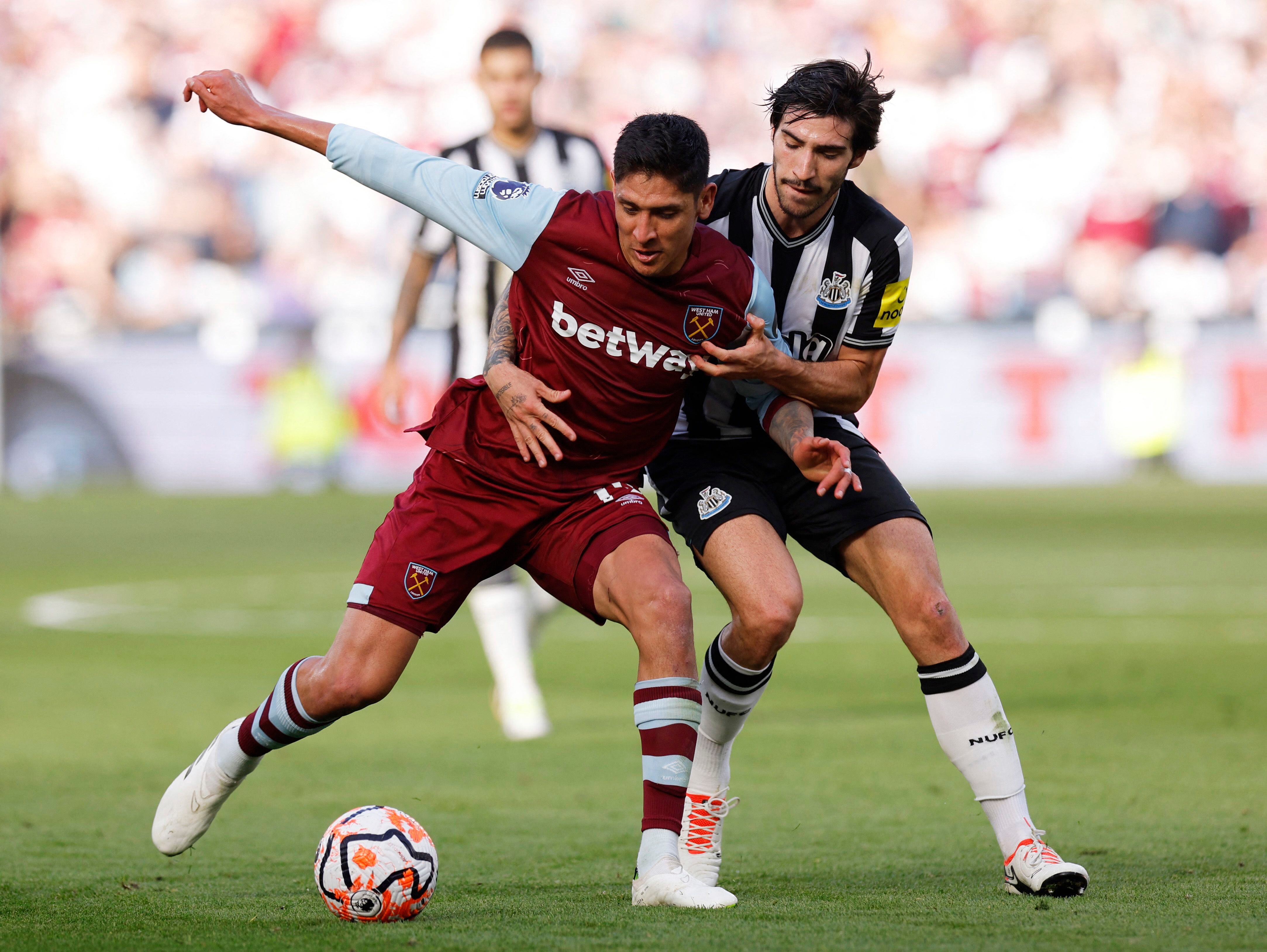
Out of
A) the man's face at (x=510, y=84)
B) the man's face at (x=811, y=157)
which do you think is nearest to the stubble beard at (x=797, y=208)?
the man's face at (x=811, y=157)

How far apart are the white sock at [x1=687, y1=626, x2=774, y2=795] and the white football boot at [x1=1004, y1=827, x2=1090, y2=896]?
848mm

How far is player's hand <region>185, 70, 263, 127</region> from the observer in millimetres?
4410

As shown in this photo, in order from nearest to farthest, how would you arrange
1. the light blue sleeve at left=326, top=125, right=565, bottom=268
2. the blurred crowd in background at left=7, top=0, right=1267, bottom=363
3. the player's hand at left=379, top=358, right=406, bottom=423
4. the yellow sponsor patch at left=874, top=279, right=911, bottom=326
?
the light blue sleeve at left=326, top=125, right=565, bottom=268, the yellow sponsor patch at left=874, top=279, right=911, bottom=326, the player's hand at left=379, top=358, right=406, bottom=423, the blurred crowd in background at left=7, top=0, right=1267, bottom=363

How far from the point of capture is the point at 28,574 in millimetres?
14570

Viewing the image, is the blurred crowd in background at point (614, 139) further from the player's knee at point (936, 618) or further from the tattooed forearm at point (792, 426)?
the player's knee at point (936, 618)

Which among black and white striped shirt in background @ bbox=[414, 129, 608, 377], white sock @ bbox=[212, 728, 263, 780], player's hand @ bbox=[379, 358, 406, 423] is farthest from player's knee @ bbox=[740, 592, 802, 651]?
player's hand @ bbox=[379, 358, 406, 423]

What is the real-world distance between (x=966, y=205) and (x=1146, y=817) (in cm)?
2163

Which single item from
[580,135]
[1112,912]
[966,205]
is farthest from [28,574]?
[966,205]

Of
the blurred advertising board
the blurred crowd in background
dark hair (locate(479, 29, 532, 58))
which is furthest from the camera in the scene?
the blurred crowd in background

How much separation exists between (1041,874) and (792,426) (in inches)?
52.0

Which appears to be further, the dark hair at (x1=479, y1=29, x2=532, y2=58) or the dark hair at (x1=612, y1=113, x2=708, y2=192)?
the dark hair at (x1=479, y1=29, x2=532, y2=58)

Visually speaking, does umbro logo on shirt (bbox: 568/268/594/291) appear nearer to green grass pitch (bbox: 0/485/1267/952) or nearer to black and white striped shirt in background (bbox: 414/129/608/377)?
green grass pitch (bbox: 0/485/1267/952)

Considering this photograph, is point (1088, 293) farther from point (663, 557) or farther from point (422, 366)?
point (663, 557)

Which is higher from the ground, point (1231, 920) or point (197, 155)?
point (197, 155)
